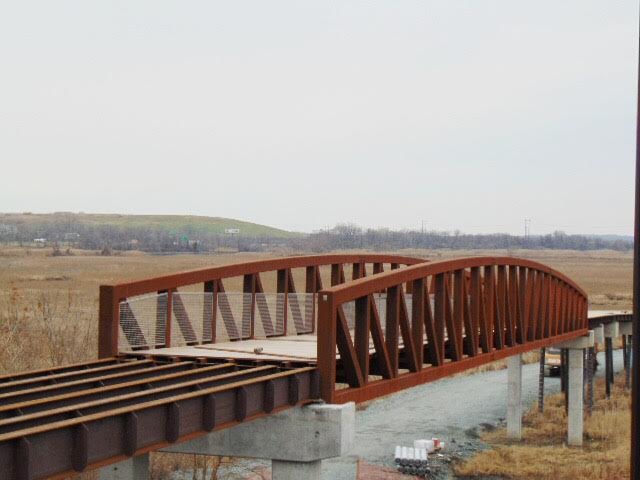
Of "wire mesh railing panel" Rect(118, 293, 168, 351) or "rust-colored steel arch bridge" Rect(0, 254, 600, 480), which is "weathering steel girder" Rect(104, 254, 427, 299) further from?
"wire mesh railing panel" Rect(118, 293, 168, 351)

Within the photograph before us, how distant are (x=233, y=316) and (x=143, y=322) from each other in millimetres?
3409

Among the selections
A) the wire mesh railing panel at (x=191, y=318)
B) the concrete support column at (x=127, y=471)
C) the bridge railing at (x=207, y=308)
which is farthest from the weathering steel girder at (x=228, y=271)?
the concrete support column at (x=127, y=471)

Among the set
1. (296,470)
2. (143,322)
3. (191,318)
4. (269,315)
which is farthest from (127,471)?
(269,315)

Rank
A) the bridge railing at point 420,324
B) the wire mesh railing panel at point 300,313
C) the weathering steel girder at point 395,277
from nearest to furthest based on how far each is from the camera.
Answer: the weathering steel girder at point 395,277, the bridge railing at point 420,324, the wire mesh railing panel at point 300,313

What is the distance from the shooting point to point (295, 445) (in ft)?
58.3

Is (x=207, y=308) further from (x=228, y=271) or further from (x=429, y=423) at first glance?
(x=429, y=423)

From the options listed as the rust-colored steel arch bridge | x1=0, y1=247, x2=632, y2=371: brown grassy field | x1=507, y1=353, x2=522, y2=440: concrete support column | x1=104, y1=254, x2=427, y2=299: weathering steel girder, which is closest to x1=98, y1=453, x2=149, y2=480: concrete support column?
the rust-colored steel arch bridge

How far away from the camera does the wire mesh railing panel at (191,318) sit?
22219 millimetres

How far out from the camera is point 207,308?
907 inches

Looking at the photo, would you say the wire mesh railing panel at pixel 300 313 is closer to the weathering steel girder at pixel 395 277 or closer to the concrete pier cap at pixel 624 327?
the weathering steel girder at pixel 395 277

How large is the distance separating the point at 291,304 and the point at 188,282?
561 cm

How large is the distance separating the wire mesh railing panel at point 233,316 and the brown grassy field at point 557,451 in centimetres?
1220

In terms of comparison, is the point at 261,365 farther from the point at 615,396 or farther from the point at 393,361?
the point at 615,396

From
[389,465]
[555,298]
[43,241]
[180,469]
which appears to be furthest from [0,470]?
[43,241]
